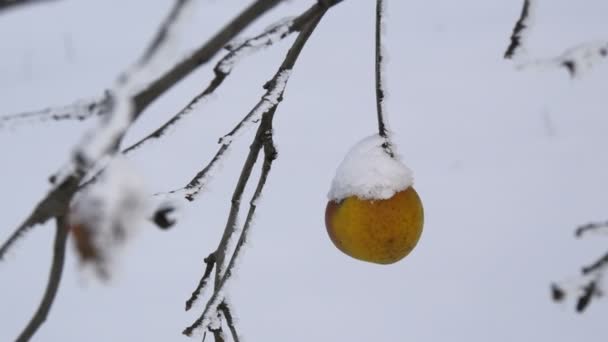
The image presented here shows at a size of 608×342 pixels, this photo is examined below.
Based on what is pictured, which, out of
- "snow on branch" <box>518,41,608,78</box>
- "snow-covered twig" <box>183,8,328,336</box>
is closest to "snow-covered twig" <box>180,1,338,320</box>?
"snow-covered twig" <box>183,8,328,336</box>

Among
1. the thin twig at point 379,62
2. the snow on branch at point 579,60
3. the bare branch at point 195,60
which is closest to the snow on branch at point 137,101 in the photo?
the bare branch at point 195,60

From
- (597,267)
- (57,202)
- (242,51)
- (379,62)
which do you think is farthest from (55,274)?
(379,62)

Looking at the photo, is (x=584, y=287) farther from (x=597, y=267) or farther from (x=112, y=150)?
(x=112, y=150)

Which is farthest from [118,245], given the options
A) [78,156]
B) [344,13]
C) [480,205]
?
[344,13]

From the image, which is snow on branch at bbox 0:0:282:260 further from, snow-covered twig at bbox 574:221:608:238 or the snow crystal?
the snow crystal

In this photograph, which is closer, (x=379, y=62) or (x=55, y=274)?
(x=55, y=274)

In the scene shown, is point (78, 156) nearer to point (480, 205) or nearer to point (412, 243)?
point (412, 243)
